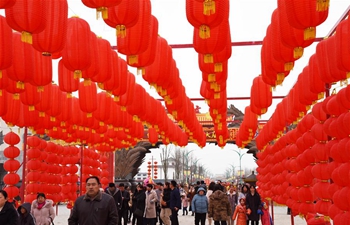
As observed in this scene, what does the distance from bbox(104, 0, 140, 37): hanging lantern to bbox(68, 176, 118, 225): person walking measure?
1.85 metres

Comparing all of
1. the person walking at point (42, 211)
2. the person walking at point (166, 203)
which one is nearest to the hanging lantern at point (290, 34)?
the person walking at point (42, 211)

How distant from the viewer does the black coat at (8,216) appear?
6359 millimetres

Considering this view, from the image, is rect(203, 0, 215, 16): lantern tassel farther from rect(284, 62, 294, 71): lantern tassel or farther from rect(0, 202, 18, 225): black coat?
rect(0, 202, 18, 225): black coat

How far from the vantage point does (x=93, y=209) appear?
5672 mm

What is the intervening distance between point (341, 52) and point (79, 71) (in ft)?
12.2

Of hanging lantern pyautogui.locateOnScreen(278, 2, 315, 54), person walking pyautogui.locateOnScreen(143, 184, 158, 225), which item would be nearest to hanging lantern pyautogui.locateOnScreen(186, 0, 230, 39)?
hanging lantern pyautogui.locateOnScreen(278, 2, 315, 54)

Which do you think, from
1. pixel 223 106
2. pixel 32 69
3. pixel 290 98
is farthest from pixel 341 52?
pixel 223 106

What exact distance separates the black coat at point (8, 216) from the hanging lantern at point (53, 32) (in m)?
2.14

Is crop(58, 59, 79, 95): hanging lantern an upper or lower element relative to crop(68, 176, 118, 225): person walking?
upper

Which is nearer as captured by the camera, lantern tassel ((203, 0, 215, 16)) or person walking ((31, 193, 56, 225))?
lantern tassel ((203, 0, 215, 16))

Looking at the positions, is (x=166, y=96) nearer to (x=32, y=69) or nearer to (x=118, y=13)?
(x=32, y=69)

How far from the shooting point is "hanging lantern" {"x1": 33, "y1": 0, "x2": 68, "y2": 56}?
6.07m

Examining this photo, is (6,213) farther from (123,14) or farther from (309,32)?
(309,32)

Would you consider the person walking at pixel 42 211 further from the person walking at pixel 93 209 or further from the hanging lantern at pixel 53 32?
the hanging lantern at pixel 53 32
